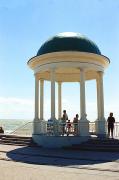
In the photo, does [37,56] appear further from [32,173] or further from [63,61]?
[32,173]

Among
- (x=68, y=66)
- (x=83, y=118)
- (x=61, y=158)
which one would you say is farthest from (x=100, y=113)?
(x=61, y=158)

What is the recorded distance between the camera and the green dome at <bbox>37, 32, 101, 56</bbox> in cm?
2214

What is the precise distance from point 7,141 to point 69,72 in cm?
705

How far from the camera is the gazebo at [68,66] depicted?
21594 mm

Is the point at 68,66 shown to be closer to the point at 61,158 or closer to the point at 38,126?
the point at 38,126

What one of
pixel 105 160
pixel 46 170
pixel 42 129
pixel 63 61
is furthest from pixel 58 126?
pixel 46 170

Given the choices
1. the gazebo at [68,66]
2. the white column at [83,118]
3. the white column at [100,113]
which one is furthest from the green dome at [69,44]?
the white column at [100,113]

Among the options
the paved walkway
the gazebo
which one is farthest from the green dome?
the paved walkway

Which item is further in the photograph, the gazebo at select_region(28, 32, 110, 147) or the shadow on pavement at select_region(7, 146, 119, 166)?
the gazebo at select_region(28, 32, 110, 147)

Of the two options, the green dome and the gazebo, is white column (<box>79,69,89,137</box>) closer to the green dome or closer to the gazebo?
the gazebo

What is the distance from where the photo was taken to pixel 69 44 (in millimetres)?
22219

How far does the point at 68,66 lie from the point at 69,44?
148cm

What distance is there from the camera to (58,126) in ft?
71.9

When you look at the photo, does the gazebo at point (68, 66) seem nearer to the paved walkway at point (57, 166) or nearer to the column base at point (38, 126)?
the column base at point (38, 126)
